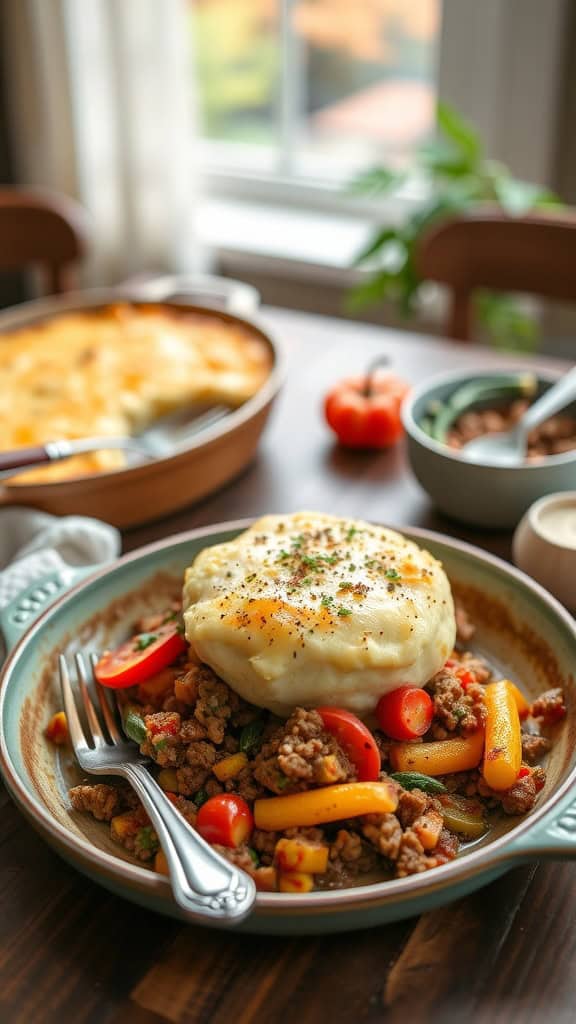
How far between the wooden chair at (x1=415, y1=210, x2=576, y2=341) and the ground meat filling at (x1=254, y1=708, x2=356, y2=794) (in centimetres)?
216

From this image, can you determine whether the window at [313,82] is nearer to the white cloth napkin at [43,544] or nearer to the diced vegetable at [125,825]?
the white cloth napkin at [43,544]

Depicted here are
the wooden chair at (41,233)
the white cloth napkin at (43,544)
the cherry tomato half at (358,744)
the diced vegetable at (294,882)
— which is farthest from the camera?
the wooden chair at (41,233)

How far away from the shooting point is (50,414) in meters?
2.46

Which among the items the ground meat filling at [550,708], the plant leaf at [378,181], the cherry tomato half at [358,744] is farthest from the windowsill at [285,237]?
the cherry tomato half at [358,744]

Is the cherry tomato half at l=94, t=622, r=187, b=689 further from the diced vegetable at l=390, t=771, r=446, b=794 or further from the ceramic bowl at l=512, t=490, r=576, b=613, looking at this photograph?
the ceramic bowl at l=512, t=490, r=576, b=613

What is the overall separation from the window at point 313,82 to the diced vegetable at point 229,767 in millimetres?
4182

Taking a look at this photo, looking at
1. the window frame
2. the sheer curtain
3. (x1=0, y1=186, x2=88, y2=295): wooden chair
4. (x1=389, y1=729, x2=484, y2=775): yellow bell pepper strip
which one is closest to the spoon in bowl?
(x1=389, y1=729, x2=484, y2=775): yellow bell pepper strip

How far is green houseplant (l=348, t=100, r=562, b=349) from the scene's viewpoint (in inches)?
154

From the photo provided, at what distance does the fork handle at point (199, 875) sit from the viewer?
1.08 m

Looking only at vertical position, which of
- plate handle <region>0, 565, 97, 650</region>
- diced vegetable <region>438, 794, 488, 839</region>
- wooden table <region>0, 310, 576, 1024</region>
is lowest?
wooden table <region>0, 310, 576, 1024</region>

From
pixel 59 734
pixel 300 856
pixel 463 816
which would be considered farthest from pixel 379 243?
pixel 300 856

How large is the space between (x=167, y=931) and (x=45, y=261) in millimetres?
2939

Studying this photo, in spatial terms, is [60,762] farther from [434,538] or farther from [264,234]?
[264,234]

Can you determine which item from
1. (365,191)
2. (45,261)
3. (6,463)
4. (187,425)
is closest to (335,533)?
(6,463)
